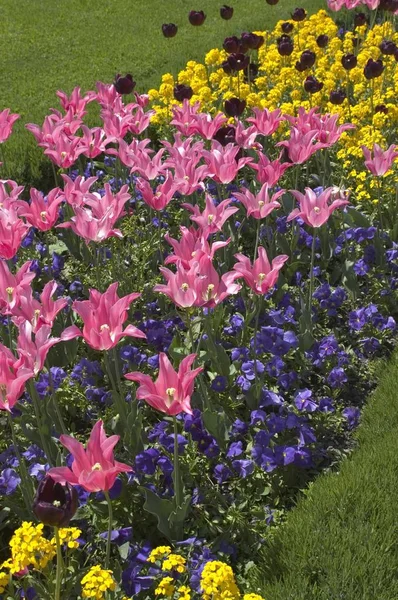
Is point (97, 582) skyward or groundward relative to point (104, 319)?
groundward

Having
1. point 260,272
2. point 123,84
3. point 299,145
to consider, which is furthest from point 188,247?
point 123,84

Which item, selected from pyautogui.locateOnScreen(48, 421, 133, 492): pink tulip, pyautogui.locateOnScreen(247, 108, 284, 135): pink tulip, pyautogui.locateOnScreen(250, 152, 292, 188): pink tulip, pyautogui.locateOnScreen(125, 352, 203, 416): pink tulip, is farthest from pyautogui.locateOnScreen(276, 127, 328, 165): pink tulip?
pyautogui.locateOnScreen(48, 421, 133, 492): pink tulip

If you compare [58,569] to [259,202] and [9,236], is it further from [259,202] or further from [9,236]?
[259,202]

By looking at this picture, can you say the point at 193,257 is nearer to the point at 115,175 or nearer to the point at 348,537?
the point at 348,537

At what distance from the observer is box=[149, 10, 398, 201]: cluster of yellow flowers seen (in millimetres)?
5512

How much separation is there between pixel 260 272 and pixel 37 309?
0.90 metres

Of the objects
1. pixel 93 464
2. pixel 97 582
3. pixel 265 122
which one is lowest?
pixel 97 582

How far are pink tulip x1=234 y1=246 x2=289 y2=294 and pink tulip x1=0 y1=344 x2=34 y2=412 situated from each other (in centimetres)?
97

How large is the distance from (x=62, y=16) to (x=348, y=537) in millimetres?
11221


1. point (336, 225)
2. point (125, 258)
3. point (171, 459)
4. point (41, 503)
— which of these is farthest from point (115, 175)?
point (41, 503)

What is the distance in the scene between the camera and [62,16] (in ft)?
39.3

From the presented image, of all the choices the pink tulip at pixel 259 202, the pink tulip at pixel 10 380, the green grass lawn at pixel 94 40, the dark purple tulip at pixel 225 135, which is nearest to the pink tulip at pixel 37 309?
the pink tulip at pixel 10 380

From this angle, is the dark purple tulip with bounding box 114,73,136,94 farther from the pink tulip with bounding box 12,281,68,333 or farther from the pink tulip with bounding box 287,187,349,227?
the pink tulip with bounding box 12,281,68,333

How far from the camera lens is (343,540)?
263cm
